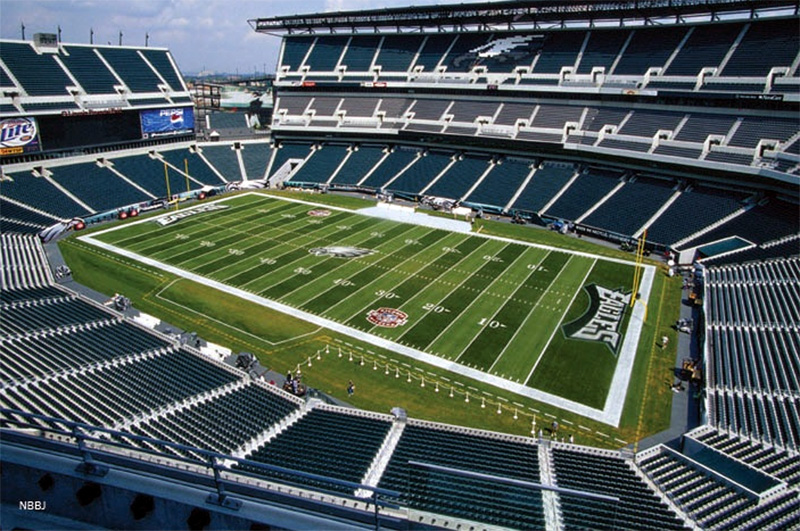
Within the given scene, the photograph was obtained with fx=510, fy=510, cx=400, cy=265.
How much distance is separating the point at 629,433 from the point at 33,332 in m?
26.9

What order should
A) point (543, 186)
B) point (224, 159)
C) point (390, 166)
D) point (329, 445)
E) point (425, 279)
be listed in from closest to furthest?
point (329, 445) → point (425, 279) → point (543, 186) → point (390, 166) → point (224, 159)

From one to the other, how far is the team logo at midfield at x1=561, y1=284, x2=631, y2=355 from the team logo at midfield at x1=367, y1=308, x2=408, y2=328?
377 inches

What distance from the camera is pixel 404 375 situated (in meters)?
25.2

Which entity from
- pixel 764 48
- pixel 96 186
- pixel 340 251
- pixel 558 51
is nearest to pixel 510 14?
pixel 558 51

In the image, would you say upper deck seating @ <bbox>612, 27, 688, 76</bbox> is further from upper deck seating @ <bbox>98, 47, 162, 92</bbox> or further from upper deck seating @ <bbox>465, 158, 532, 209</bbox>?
upper deck seating @ <bbox>98, 47, 162, 92</bbox>

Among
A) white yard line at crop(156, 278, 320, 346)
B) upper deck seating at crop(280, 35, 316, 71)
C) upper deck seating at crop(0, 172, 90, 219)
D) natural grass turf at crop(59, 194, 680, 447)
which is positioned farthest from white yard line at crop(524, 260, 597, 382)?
upper deck seating at crop(280, 35, 316, 71)

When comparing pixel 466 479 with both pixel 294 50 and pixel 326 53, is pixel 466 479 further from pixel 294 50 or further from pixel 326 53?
pixel 294 50

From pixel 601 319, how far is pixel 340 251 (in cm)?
2065

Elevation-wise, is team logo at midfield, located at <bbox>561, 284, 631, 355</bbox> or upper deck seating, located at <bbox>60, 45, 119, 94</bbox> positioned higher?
upper deck seating, located at <bbox>60, 45, 119, 94</bbox>

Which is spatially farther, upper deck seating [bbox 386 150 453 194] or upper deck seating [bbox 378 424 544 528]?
upper deck seating [bbox 386 150 453 194]

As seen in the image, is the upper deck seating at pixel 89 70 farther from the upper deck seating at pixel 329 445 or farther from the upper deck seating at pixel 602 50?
the upper deck seating at pixel 602 50

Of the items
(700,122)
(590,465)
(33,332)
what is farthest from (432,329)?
Result: (700,122)

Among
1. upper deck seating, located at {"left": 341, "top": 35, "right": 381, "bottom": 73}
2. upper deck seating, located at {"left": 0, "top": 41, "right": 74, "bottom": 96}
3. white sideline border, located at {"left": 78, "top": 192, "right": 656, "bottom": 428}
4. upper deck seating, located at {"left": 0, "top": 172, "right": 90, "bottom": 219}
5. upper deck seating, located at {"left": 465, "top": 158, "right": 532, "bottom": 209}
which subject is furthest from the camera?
upper deck seating, located at {"left": 341, "top": 35, "right": 381, "bottom": 73}

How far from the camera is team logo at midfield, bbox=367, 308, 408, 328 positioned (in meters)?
30.2
